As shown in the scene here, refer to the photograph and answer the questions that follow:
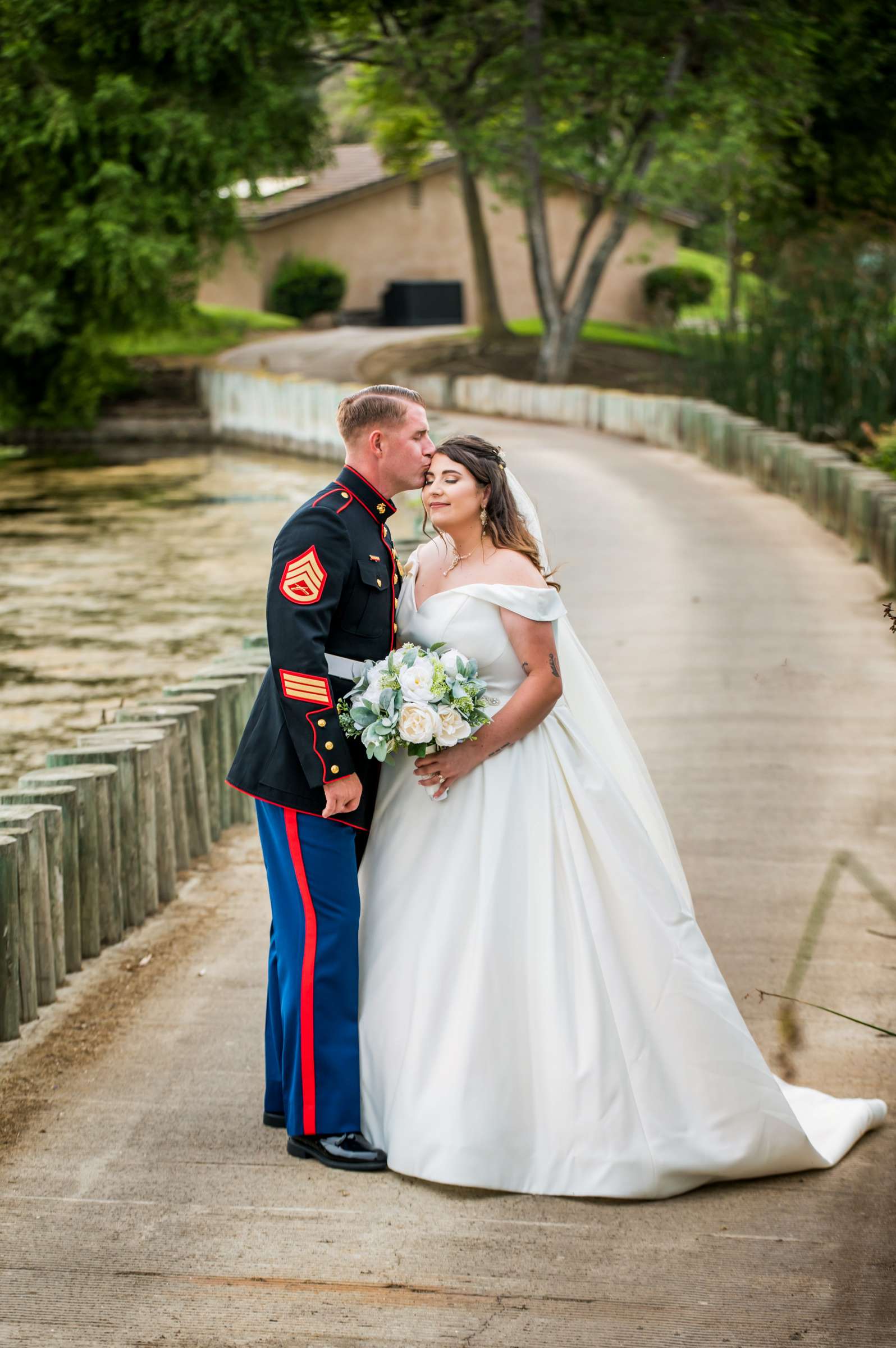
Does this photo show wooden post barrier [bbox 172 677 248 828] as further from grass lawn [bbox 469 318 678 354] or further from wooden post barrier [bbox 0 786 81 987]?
grass lawn [bbox 469 318 678 354]

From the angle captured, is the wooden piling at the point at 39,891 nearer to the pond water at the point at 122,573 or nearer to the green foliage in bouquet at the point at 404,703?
the green foliage in bouquet at the point at 404,703

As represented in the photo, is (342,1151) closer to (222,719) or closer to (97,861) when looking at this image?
(97,861)

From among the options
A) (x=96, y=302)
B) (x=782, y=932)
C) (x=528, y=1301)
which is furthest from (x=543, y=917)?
(x=96, y=302)

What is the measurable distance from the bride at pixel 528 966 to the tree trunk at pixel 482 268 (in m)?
31.8

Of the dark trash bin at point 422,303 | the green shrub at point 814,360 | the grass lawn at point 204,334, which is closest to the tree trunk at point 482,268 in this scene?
the grass lawn at point 204,334

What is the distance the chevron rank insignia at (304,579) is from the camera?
12.1ft

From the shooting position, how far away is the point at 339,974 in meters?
3.77

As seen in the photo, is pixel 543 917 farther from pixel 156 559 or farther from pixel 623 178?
pixel 623 178

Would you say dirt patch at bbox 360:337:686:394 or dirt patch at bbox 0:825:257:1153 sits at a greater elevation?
dirt patch at bbox 360:337:686:394

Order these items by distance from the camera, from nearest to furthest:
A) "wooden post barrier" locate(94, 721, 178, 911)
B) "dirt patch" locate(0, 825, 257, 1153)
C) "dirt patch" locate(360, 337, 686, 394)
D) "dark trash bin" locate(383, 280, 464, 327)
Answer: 1. "dirt patch" locate(0, 825, 257, 1153)
2. "wooden post barrier" locate(94, 721, 178, 911)
3. "dirt patch" locate(360, 337, 686, 394)
4. "dark trash bin" locate(383, 280, 464, 327)


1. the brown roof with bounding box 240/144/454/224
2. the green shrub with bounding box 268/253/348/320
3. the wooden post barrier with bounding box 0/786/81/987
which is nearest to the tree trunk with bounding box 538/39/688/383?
the green shrub with bounding box 268/253/348/320

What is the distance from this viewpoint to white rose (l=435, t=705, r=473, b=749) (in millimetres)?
3625

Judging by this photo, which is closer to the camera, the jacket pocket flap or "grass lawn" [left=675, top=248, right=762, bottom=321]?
the jacket pocket flap

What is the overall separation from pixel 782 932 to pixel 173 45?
24.6m
